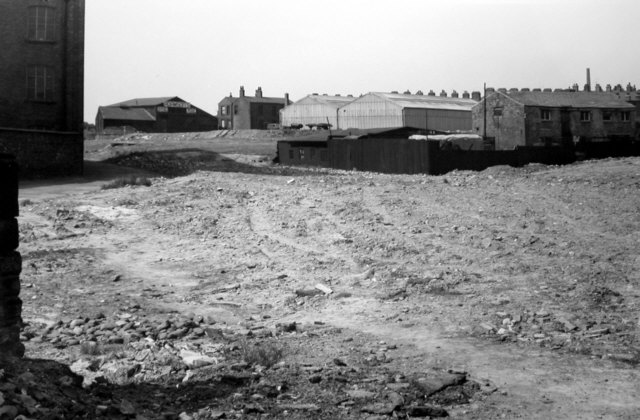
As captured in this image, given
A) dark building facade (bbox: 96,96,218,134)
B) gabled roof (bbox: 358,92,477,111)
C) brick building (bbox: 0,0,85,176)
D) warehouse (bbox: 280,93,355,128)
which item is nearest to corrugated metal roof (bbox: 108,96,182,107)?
dark building facade (bbox: 96,96,218,134)

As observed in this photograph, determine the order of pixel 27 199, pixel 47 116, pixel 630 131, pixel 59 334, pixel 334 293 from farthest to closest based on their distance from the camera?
pixel 630 131 → pixel 47 116 → pixel 27 199 → pixel 334 293 → pixel 59 334

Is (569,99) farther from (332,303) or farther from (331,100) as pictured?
(332,303)

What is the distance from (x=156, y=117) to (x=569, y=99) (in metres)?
40.2

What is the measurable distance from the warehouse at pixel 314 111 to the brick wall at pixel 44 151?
1588 inches

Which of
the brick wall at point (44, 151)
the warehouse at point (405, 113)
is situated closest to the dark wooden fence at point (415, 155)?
the brick wall at point (44, 151)

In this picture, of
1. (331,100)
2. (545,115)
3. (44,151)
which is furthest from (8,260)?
(331,100)

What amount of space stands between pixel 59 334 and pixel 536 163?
1172 inches

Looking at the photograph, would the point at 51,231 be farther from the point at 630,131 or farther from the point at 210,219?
the point at 630,131

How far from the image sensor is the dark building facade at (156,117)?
266ft

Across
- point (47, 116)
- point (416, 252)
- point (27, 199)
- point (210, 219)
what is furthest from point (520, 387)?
point (47, 116)

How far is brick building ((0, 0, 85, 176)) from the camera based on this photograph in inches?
1287

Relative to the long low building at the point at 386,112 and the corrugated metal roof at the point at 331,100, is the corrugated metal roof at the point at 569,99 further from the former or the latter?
the corrugated metal roof at the point at 331,100

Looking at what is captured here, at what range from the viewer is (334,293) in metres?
13.4

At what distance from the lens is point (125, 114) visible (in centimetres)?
8169
